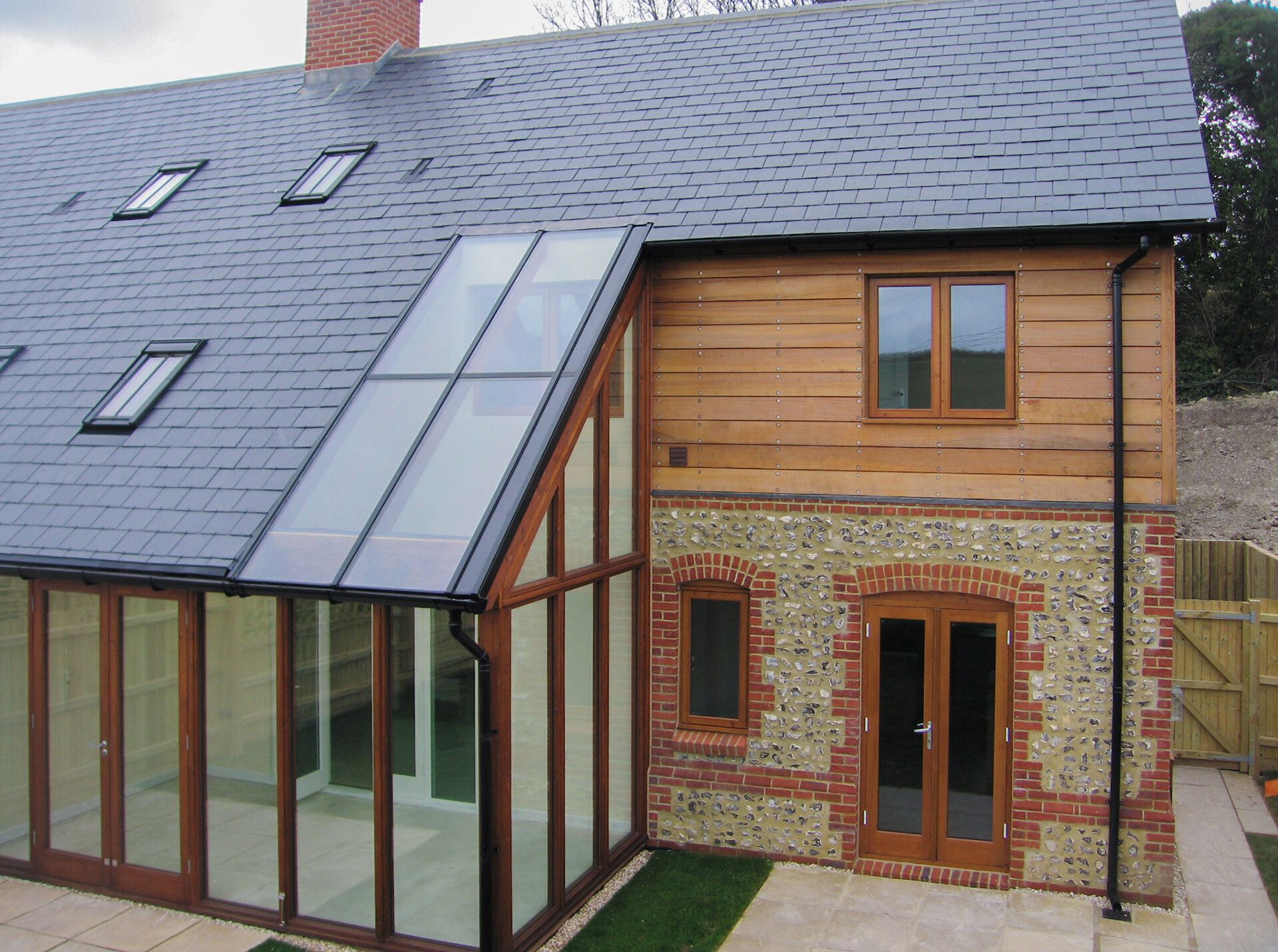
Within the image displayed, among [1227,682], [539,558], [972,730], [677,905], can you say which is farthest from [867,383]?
[1227,682]

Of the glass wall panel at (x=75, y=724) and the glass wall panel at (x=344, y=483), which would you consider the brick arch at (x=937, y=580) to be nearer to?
the glass wall panel at (x=344, y=483)

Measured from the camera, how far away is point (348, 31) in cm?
1135

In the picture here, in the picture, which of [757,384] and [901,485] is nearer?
[901,485]

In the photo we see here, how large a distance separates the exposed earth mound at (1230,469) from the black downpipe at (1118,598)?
1014 cm

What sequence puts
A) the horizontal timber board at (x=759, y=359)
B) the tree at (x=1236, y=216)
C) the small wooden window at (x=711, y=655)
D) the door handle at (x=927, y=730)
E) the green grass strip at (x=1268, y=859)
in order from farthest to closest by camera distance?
1. the tree at (x=1236, y=216)
2. the small wooden window at (x=711, y=655)
3. the horizontal timber board at (x=759, y=359)
4. the door handle at (x=927, y=730)
5. the green grass strip at (x=1268, y=859)

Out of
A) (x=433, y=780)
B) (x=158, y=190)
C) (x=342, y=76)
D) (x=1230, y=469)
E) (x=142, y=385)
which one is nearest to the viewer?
(x=433, y=780)

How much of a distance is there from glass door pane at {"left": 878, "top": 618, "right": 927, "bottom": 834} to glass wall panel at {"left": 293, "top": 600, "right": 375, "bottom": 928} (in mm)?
3666

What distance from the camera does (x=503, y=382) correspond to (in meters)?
6.32

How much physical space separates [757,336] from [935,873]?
4.14m

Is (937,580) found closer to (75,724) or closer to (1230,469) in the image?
(75,724)

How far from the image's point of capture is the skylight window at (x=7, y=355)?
27.7ft

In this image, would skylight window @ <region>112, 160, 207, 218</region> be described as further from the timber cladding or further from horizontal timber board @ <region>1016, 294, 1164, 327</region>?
horizontal timber board @ <region>1016, 294, 1164, 327</region>

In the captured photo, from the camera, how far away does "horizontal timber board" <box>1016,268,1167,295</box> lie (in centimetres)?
675

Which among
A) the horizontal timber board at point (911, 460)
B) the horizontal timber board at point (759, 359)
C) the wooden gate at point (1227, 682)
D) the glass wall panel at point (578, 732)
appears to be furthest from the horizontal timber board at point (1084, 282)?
the wooden gate at point (1227, 682)
